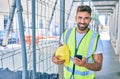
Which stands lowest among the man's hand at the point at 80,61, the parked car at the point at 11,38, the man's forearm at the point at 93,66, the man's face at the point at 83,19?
the man's forearm at the point at 93,66

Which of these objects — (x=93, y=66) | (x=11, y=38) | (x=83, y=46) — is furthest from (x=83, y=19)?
(x=11, y=38)

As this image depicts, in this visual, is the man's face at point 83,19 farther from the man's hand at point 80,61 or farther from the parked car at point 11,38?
the parked car at point 11,38

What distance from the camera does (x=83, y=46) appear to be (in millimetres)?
1501

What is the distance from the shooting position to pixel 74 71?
1547mm

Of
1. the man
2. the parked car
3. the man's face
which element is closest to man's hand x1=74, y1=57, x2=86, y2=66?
the man

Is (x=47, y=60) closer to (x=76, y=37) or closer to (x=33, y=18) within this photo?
(x=33, y=18)

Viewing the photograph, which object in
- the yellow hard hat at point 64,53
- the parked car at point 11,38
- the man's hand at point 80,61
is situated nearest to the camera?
the man's hand at point 80,61

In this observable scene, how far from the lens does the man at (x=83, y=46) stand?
1.45 m

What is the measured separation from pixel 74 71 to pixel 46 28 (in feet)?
3.55

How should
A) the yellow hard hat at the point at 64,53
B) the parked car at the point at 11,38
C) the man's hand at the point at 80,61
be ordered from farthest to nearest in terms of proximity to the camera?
1. the parked car at the point at 11,38
2. the yellow hard hat at the point at 64,53
3. the man's hand at the point at 80,61

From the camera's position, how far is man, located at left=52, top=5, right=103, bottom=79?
4.74 ft

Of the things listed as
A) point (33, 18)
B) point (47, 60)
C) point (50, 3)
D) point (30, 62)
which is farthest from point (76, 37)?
point (50, 3)

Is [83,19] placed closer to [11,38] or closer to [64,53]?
[64,53]

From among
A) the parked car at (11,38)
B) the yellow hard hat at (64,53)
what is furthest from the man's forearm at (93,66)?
the parked car at (11,38)
